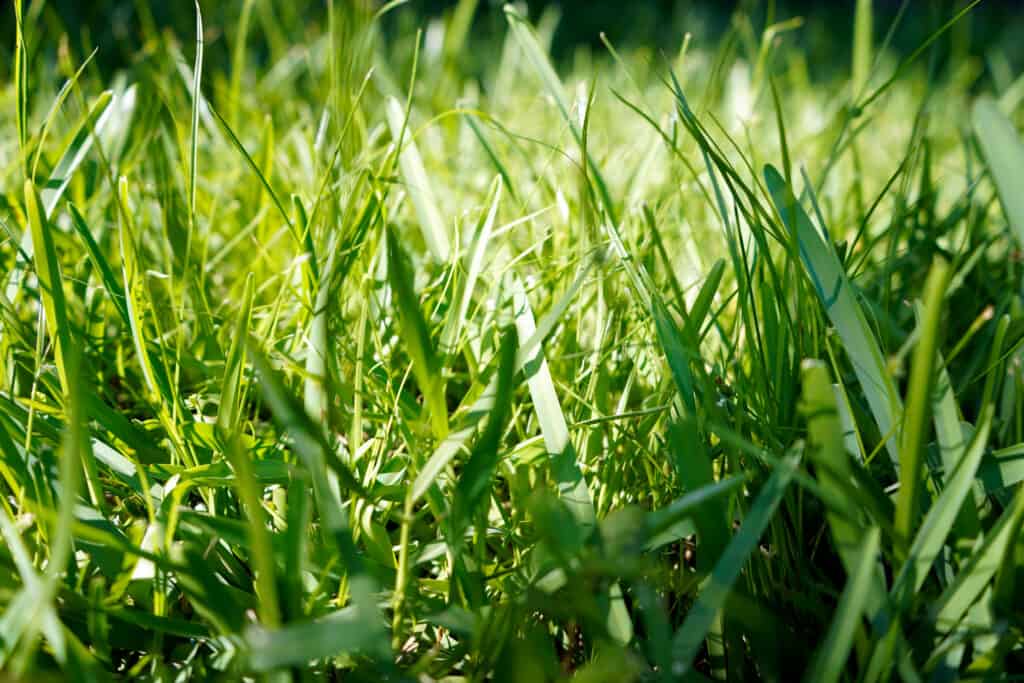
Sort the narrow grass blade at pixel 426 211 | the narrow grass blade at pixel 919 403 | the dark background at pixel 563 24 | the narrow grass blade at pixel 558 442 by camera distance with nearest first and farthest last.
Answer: the narrow grass blade at pixel 919 403
the narrow grass blade at pixel 558 442
the narrow grass blade at pixel 426 211
the dark background at pixel 563 24

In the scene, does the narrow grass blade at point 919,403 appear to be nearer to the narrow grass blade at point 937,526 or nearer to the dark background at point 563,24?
the narrow grass blade at point 937,526

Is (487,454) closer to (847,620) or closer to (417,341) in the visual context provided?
(417,341)

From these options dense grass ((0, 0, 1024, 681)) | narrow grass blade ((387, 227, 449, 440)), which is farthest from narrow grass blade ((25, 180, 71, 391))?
narrow grass blade ((387, 227, 449, 440))

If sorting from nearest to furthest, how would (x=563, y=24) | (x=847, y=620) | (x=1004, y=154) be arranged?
(x=847, y=620) → (x=1004, y=154) → (x=563, y=24)

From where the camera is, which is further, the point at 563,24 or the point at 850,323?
the point at 563,24

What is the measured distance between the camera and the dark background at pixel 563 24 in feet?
5.16

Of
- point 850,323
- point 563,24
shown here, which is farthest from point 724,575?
point 563,24

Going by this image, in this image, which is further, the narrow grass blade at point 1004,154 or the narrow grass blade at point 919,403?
the narrow grass blade at point 1004,154

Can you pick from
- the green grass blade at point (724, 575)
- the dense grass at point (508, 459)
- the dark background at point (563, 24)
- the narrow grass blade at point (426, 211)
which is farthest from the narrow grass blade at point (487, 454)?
the dark background at point (563, 24)

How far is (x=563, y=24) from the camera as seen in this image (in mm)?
3244

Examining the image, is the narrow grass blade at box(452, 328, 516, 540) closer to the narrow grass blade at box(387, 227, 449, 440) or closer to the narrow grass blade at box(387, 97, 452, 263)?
the narrow grass blade at box(387, 227, 449, 440)

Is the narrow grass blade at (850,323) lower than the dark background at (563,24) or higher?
lower

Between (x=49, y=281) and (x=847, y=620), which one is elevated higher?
(x=49, y=281)

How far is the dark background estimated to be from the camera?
157cm
